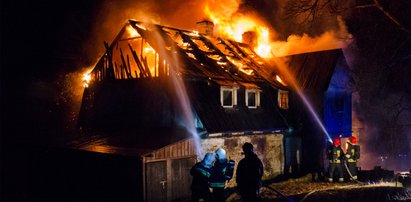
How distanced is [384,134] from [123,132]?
1236 inches

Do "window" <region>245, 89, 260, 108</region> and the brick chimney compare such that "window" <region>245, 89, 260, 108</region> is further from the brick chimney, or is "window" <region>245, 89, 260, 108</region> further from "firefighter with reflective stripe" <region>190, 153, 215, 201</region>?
"firefighter with reflective stripe" <region>190, 153, 215, 201</region>

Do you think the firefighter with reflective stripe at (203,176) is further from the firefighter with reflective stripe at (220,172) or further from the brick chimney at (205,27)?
the brick chimney at (205,27)

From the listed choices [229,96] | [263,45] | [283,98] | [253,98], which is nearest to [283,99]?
[283,98]

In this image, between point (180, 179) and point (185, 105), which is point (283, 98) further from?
point (180, 179)

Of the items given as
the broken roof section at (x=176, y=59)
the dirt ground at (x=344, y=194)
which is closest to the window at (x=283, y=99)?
the broken roof section at (x=176, y=59)

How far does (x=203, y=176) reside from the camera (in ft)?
33.0

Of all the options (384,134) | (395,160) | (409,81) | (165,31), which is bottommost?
(395,160)

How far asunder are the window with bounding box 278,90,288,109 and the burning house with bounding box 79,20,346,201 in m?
0.06

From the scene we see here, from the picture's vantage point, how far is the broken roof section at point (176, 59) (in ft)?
60.2

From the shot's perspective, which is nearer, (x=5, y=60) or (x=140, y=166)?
(x=140, y=166)

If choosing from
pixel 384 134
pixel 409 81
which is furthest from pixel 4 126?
pixel 384 134

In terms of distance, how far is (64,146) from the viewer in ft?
56.9

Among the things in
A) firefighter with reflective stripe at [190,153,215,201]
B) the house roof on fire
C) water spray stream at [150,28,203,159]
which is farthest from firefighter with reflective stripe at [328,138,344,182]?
firefighter with reflective stripe at [190,153,215,201]

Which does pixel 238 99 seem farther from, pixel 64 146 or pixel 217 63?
pixel 64 146
